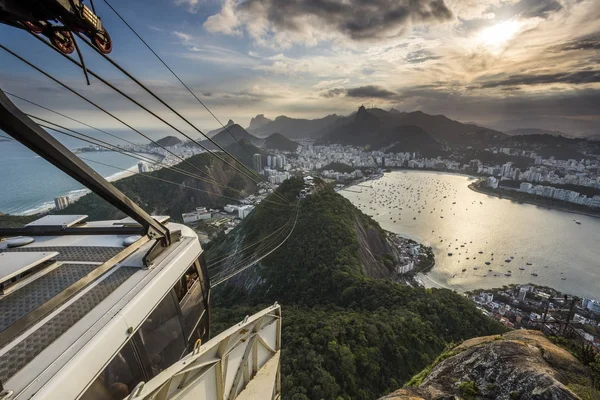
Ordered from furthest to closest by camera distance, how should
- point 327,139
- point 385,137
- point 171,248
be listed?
point 327,139 → point 385,137 → point 171,248

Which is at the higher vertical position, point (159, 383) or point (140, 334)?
point (159, 383)

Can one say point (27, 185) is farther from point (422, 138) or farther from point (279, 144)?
point (422, 138)

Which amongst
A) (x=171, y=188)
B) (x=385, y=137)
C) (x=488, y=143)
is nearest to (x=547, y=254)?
(x=171, y=188)

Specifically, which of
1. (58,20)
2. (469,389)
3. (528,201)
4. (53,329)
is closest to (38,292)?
(53,329)

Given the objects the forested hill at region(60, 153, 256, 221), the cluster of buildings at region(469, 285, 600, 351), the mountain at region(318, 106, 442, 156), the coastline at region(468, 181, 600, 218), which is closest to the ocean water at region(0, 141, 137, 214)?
the forested hill at region(60, 153, 256, 221)

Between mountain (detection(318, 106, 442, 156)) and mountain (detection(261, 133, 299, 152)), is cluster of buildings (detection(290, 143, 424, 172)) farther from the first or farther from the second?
mountain (detection(261, 133, 299, 152))

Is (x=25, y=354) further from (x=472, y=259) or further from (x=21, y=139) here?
(x=472, y=259)

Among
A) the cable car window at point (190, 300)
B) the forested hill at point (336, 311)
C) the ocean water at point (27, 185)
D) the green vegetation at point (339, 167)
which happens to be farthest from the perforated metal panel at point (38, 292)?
the green vegetation at point (339, 167)
